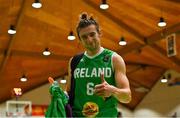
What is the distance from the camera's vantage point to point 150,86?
75.3 ft

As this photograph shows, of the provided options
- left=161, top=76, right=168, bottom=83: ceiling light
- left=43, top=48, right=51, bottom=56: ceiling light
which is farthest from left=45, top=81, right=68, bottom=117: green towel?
left=161, top=76, right=168, bottom=83: ceiling light

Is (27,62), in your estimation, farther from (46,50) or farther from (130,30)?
(130,30)

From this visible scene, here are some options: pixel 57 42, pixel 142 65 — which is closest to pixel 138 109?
pixel 142 65

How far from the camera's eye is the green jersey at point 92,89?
2.72m

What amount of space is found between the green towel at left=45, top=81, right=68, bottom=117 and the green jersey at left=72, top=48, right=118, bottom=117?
199 mm

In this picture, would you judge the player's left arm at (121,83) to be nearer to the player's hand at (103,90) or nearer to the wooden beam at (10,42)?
the player's hand at (103,90)

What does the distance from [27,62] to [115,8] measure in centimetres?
603

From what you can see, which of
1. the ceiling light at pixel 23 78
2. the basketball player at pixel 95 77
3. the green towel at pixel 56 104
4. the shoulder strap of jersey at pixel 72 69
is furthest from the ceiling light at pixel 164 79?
the green towel at pixel 56 104

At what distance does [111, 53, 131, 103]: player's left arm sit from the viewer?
259 cm

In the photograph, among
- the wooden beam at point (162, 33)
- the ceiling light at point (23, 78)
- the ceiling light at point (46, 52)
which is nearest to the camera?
the wooden beam at point (162, 33)

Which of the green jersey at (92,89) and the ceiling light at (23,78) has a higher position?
the ceiling light at (23,78)

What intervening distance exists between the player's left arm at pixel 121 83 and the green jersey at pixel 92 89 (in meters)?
0.03

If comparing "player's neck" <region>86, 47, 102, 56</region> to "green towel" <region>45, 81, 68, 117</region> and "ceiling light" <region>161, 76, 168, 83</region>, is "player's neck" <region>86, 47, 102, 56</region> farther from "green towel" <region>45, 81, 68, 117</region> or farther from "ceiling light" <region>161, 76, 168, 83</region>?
"ceiling light" <region>161, 76, 168, 83</region>

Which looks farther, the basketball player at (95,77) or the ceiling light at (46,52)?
the ceiling light at (46,52)
